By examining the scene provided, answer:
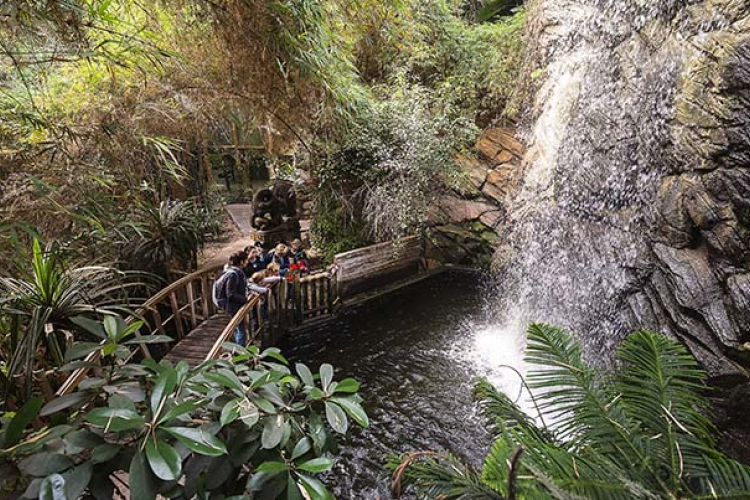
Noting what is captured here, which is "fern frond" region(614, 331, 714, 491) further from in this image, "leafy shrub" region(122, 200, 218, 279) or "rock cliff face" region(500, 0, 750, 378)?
"leafy shrub" region(122, 200, 218, 279)

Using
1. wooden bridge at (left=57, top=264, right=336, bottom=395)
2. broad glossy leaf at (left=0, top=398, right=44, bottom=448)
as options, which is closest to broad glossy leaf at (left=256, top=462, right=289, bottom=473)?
broad glossy leaf at (left=0, top=398, right=44, bottom=448)

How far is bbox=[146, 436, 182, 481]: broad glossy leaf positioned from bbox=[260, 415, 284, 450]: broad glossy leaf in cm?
23

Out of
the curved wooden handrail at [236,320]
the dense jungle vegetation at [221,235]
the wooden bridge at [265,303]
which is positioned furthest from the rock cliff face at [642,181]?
the curved wooden handrail at [236,320]

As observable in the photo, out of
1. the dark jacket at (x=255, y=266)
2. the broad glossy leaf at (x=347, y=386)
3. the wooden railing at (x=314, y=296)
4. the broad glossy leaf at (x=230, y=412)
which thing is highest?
the broad glossy leaf at (x=230, y=412)

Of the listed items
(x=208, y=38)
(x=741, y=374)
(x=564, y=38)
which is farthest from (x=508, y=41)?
(x=741, y=374)

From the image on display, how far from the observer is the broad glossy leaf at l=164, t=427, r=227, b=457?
101cm

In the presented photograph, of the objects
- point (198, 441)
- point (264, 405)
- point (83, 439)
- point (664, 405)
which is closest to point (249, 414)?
point (264, 405)

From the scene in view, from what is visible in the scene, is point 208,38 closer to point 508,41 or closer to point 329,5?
point 329,5

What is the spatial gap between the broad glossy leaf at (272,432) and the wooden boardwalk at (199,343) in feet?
10.9

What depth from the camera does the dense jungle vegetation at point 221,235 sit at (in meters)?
1.08

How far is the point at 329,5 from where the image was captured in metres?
4.61

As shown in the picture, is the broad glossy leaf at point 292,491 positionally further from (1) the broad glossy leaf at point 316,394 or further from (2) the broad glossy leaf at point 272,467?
(1) the broad glossy leaf at point 316,394

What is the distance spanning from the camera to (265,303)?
5.40 meters

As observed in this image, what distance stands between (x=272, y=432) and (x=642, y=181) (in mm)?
5533
